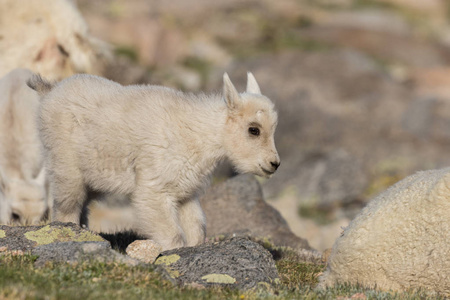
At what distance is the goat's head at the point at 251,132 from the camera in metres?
9.72

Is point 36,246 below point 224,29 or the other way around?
below

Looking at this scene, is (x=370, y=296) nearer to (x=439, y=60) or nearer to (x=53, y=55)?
(x=53, y=55)

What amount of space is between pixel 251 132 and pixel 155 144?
1.38 m

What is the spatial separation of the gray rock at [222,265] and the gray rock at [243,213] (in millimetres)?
4981

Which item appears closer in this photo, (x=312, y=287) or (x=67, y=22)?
(x=312, y=287)

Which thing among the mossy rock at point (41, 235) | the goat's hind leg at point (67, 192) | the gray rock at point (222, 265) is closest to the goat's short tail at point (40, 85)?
the goat's hind leg at point (67, 192)

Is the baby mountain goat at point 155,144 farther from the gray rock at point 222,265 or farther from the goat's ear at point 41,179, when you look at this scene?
the goat's ear at point 41,179

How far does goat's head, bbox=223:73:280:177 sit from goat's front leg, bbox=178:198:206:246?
3.29 feet

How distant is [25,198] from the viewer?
44.3 feet

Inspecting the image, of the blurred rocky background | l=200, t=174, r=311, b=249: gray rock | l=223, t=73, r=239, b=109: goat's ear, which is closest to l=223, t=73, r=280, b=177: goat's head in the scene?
l=223, t=73, r=239, b=109: goat's ear

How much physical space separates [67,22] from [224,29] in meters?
36.1

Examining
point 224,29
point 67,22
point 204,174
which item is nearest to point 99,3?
point 224,29

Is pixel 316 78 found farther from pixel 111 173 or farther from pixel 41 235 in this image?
pixel 41 235

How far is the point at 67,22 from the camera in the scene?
1841cm
